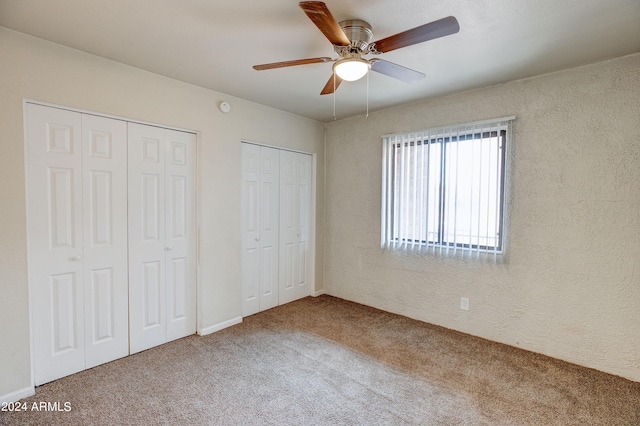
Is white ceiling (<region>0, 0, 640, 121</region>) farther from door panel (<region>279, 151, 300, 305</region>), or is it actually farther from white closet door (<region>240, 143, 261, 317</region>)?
door panel (<region>279, 151, 300, 305</region>)

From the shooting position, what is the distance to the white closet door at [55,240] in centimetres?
215

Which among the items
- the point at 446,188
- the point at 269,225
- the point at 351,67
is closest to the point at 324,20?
the point at 351,67

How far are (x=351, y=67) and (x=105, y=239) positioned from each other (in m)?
2.29

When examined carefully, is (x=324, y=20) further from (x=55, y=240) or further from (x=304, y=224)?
(x=304, y=224)

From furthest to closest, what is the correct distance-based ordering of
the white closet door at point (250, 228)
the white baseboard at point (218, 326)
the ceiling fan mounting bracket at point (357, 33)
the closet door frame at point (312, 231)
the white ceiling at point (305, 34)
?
1. the closet door frame at point (312, 231)
2. the white closet door at point (250, 228)
3. the white baseboard at point (218, 326)
4. the ceiling fan mounting bracket at point (357, 33)
5. the white ceiling at point (305, 34)

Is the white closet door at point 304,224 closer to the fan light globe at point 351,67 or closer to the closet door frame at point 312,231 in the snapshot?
the closet door frame at point 312,231

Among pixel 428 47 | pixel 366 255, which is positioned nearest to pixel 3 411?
pixel 366 255

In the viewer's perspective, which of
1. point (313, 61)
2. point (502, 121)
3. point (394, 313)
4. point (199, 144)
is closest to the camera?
point (313, 61)

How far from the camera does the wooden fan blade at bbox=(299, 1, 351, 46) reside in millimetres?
1352

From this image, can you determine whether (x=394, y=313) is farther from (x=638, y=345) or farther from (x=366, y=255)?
(x=638, y=345)

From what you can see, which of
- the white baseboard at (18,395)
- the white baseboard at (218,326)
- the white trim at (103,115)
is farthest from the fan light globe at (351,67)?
the white baseboard at (18,395)

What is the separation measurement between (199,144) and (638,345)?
13.0ft

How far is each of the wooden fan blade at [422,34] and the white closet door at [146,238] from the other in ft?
6.80

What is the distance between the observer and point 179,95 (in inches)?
Answer: 111
